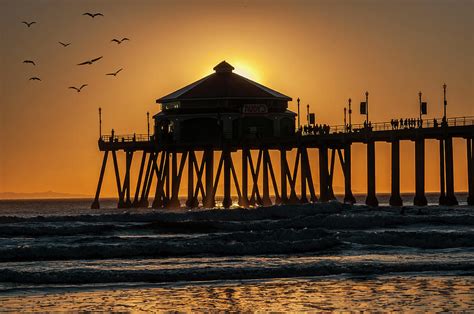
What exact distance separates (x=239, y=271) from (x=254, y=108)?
63.2m

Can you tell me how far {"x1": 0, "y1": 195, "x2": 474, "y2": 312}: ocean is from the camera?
1368 inches

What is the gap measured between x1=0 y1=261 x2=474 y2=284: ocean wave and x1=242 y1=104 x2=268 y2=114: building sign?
61660 millimetres

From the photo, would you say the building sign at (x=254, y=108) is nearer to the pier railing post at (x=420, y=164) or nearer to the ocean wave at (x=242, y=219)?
the pier railing post at (x=420, y=164)

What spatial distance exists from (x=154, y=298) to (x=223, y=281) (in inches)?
163

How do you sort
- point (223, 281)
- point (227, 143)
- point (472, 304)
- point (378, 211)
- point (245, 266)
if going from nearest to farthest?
point (472, 304) → point (223, 281) → point (245, 266) → point (378, 211) → point (227, 143)

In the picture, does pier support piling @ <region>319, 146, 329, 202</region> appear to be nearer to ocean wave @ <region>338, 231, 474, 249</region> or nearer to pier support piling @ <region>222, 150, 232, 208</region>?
pier support piling @ <region>222, 150, 232, 208</region>

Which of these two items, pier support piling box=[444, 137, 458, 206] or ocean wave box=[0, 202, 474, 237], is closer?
ocean wave box=[0, 202, 474, 237]

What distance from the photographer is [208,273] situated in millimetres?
40719

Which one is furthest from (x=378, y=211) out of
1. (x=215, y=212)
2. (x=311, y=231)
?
(x=311, y=231)

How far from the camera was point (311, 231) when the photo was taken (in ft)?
181

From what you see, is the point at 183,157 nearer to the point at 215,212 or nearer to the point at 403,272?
the point at 215,212

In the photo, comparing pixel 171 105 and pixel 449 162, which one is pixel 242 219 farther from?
pixel 171 105

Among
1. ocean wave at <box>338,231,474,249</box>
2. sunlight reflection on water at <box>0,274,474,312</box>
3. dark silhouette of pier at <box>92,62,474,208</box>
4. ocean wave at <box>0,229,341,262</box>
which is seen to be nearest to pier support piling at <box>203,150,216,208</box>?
dark silhouette of pier at <box>92,62,474,208</box>

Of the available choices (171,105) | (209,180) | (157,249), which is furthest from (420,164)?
(157,249)
